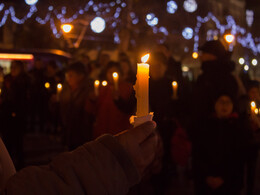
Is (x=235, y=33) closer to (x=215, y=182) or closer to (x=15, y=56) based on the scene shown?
(x=15, y=56)

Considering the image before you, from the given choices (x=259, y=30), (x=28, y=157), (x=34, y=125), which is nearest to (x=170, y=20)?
(x=259, y=30)

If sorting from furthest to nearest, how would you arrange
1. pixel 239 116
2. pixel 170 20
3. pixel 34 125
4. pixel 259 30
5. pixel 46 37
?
1. pixel 259 30
2. pixel 170 20
3. pixel 46 37
4. pixel 34 125
5. pixel 239 116

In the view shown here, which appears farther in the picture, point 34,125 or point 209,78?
point 34,125

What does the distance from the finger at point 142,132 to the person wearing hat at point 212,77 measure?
9.32 ft

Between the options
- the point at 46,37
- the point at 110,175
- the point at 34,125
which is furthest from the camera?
the point at 46,37

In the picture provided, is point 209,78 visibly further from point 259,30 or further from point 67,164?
point 259,30

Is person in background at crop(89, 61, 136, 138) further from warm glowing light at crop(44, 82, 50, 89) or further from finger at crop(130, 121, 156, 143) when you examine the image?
warm glowing light at crop(44, 82, 50, 89)

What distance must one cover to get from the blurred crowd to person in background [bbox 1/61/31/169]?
0.05 ft

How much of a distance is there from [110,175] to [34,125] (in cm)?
957

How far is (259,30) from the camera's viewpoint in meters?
25.6

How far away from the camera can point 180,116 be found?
3.90 meters

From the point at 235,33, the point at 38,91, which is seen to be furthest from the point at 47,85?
the point at 235,33

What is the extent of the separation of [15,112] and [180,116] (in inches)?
114

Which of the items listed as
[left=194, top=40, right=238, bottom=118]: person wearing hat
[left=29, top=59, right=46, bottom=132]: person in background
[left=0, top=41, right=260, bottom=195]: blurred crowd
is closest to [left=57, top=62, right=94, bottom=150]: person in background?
[left=0, top=41, right=260, bottom=195]: blurred crowd
